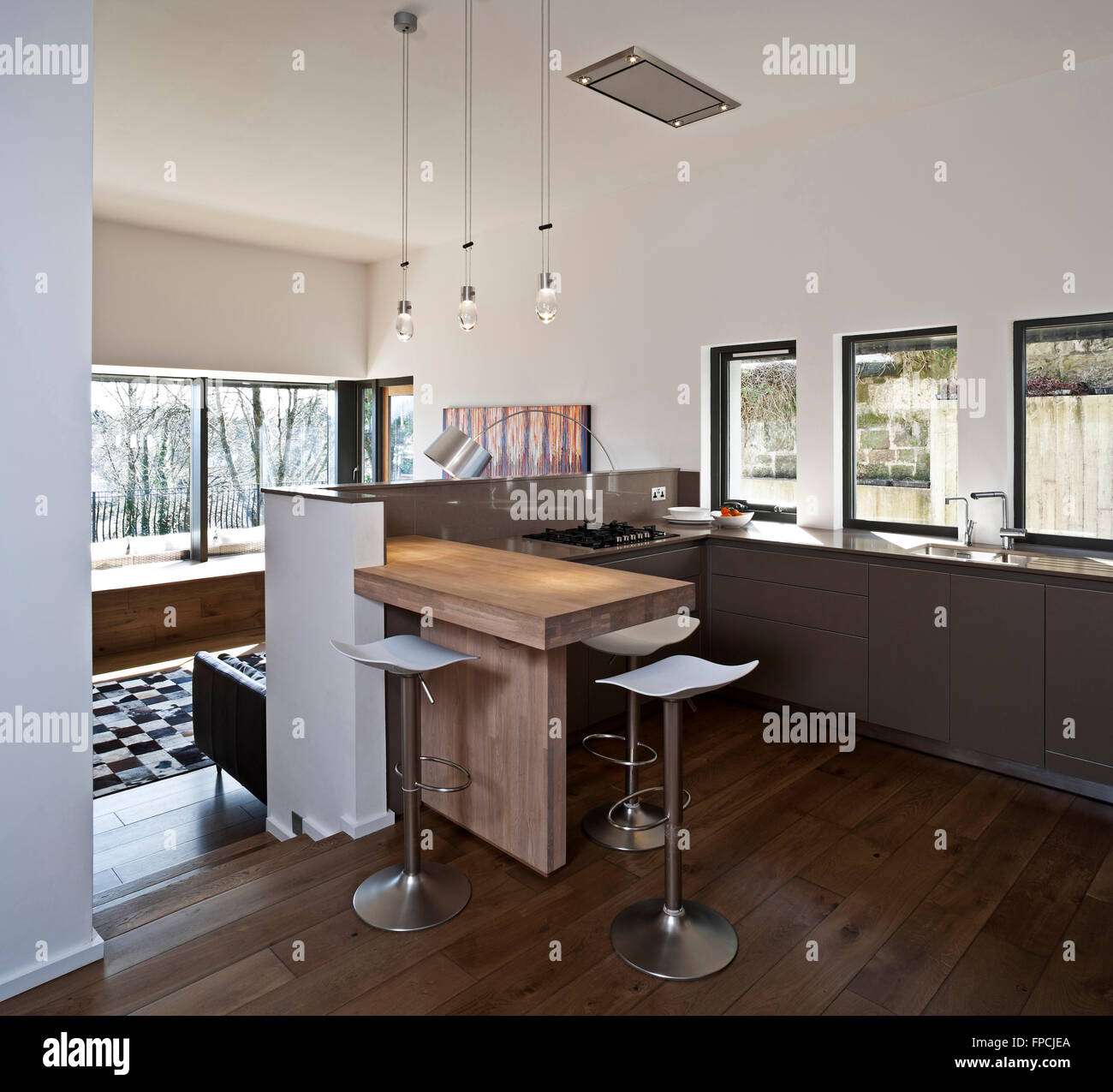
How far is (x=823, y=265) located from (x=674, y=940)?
346cm

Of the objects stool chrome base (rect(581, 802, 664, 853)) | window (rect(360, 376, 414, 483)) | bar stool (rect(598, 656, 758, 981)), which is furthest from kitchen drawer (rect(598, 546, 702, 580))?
window (rect(360, 376, 414, 483))

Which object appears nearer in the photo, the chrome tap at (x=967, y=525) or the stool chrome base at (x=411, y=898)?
the stool chrome base at (x=411, y=898)

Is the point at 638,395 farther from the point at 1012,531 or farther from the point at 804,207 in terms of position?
the point at 1012,531

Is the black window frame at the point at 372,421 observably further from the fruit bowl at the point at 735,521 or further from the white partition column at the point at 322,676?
the white partition column at the point at 322,676

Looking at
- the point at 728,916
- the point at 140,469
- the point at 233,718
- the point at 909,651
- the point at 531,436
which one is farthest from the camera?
the point at 140,469

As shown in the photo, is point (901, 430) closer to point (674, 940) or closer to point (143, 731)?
point (674, 940)

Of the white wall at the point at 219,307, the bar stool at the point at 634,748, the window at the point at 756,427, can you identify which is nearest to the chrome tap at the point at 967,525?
the window at the point at 756,427

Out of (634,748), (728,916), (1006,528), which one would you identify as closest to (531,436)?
(1006,528)

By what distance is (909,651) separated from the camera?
341 cm

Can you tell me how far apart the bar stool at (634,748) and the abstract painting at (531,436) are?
8.71ft

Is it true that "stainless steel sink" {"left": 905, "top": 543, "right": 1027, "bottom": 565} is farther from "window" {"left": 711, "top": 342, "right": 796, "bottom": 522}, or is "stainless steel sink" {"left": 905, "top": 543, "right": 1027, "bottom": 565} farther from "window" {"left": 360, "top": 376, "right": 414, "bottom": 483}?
"window" {"left": 360, "top": 376, "right": 414, "bottom": 483}

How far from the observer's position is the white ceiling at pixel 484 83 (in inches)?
119

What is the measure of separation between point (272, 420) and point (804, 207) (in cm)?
501

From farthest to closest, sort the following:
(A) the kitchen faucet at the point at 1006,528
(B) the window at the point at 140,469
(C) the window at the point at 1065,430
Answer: (B) the window at the point at 140,469, (A) the kitchen faucet at the point at 1006,528, (C) the window at the point at 1065,430
